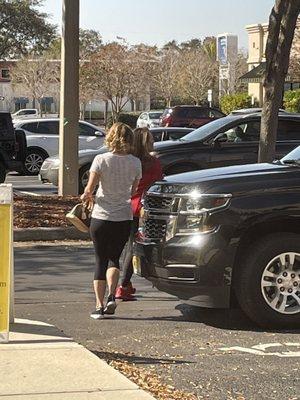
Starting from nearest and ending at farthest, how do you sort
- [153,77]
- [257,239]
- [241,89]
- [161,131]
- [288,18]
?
1. [257,239]
2. [288,18]
3. [161,131]
4. [153,77]
5. [241,89]

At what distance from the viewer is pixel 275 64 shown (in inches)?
523

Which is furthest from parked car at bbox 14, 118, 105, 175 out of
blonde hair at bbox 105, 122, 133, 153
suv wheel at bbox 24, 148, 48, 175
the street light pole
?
blonde hair at bbox 105, 122, 133, 153

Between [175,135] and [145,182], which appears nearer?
[145,182]

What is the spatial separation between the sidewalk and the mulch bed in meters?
6.07

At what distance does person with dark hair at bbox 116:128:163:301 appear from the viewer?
26.2ft

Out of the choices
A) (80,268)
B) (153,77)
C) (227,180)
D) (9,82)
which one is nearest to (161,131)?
(80,268)

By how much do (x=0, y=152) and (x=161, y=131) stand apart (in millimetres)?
4151

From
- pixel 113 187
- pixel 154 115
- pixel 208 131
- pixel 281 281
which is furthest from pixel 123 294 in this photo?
pixel 154 115

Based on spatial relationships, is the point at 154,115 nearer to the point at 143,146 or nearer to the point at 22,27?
the point at 22,27

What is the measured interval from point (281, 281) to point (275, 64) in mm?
7184

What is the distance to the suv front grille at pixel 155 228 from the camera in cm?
714

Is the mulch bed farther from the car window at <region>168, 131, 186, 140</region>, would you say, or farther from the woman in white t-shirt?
the car window at <region>168, 131, 186, 140</region>

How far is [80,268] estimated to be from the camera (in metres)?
10.1

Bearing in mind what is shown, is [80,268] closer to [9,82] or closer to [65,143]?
[65,143]
